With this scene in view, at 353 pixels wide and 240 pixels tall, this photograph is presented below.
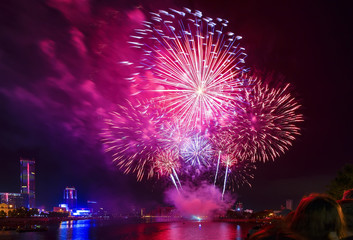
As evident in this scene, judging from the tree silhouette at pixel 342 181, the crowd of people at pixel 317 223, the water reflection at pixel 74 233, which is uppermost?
the crowd of people at pixel 317 223

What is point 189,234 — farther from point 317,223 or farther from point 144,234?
point 317,223

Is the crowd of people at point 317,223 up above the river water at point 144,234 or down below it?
above

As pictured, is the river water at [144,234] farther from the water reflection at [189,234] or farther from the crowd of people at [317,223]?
the crowd of people at [317,223]

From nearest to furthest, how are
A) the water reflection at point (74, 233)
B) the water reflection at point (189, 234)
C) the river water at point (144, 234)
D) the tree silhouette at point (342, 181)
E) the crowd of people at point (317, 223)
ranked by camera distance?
1. the crowd of people at point (317, 223)
2. the tree silhouette at point (342, 181)
3. the water reflection at point (189, 234)
4. the river water at point (144, 234)
5. the water reflection at point (74, 233)

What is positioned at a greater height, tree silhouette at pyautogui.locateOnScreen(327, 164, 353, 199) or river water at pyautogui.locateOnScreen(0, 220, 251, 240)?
tree silhouette at pyautogui.locateOnScreen(327, 164, 353, 199)

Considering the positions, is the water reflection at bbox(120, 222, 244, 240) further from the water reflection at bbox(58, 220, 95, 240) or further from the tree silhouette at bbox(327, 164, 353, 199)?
the tree silhouette at bbox(327, 164, 353, 199)

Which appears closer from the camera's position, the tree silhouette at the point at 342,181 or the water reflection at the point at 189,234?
the tree silhouette at the point at 342,181

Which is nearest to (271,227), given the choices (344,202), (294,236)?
(294,236)

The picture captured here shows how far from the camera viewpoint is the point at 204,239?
53000mm

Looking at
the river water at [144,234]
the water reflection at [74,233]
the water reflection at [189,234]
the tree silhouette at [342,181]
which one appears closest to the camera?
the tree silhouette at [342,181]

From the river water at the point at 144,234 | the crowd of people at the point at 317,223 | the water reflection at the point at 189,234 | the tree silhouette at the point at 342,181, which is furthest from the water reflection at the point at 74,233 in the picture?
the crowd of people at the point at 317,223

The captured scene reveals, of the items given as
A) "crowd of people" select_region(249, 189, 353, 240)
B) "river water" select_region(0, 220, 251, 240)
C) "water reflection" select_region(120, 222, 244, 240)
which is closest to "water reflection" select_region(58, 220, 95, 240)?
"river water" select_region(0, 220, 251, 240)

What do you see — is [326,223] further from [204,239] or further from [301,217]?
[204,239]

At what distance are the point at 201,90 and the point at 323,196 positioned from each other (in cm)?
2433
